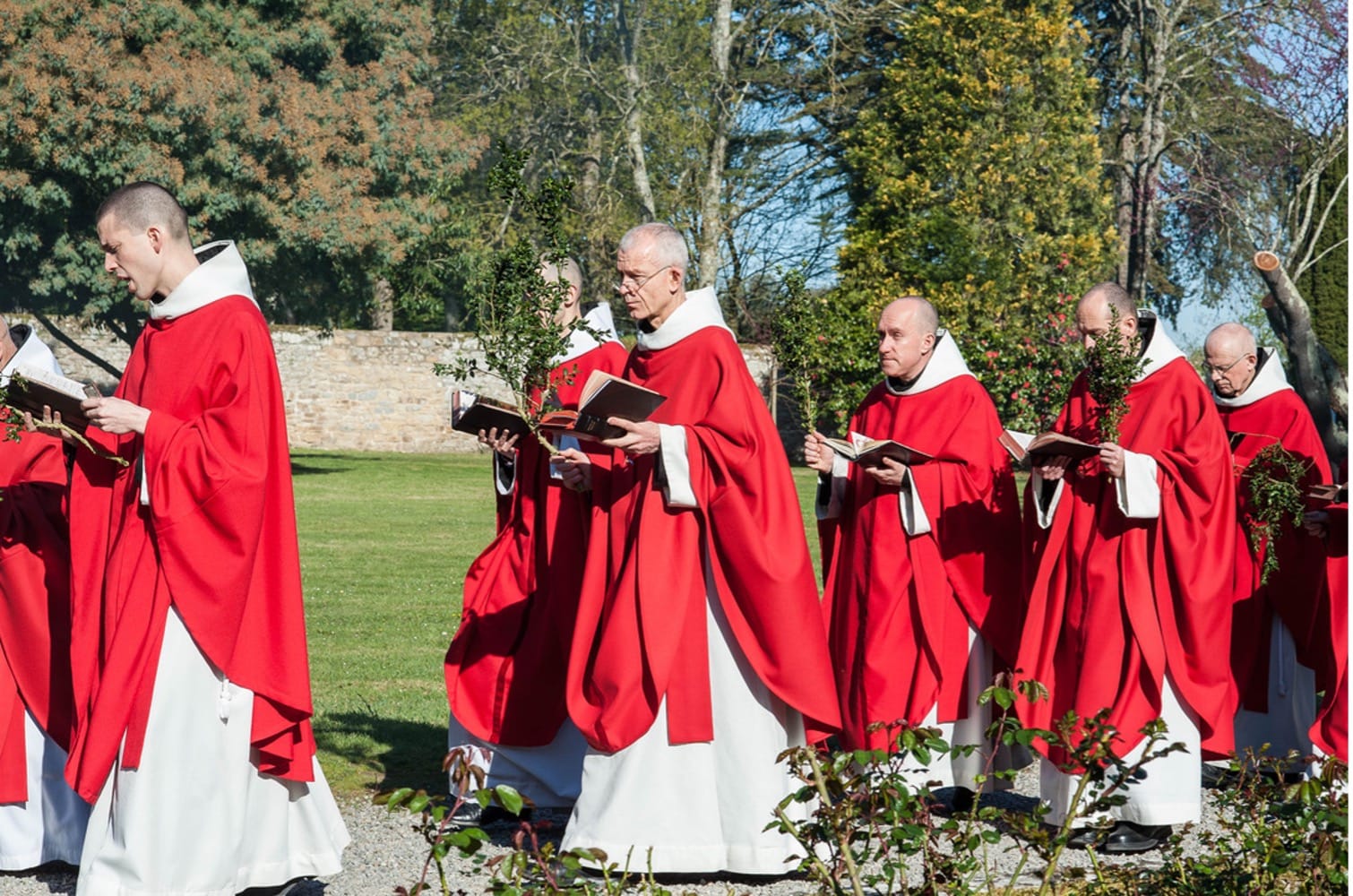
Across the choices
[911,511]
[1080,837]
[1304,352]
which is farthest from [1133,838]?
[1304,352]

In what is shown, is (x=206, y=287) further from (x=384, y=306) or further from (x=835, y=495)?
(x=384, y=306)

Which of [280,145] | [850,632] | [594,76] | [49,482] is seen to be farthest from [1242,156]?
[49,482]

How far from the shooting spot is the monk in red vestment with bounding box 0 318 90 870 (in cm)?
560

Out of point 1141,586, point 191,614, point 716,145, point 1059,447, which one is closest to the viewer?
point 191,614

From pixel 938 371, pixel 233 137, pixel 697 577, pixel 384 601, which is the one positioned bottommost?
pixel 384 601

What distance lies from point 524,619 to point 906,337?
6.71 ft

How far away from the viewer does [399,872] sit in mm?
5602

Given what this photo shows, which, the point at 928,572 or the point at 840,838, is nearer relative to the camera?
the point at 840,838

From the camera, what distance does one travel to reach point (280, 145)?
25266 mm

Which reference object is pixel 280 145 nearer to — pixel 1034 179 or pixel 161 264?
pixel 1034 179

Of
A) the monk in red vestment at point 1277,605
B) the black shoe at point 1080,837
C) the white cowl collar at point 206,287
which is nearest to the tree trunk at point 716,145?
the monk in red vestment at point 1277,605

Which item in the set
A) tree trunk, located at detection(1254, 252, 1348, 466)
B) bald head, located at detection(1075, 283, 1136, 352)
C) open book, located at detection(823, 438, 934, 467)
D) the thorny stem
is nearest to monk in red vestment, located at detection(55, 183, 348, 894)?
the thorny stem

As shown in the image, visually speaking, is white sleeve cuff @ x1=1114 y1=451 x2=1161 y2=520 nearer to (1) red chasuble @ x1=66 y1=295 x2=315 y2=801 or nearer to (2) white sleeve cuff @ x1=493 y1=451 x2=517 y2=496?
(2) white sleeve cuff @ x1=493 y1=451 x2=517 y2=496

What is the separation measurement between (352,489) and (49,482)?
737 inches
